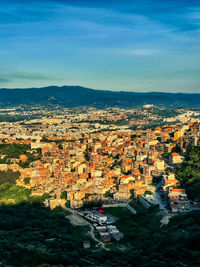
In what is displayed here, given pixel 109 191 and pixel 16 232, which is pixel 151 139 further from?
pixel 16 232

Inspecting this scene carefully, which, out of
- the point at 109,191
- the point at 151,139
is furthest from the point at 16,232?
the point at 151,139

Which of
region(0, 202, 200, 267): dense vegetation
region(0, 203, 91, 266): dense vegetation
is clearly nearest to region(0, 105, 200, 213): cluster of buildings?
region(0, 203, 91, 266): dense vegetation

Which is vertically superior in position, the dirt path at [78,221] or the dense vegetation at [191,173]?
the dense vegetation at [191,173]

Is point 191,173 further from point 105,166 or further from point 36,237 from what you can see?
point 36,237

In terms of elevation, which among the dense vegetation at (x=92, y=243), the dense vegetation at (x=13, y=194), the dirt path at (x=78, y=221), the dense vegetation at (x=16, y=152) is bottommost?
the dirt path at (x=78, y=221)

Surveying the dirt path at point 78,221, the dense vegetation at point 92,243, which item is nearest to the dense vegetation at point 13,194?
the dense vegetation at point 92,243

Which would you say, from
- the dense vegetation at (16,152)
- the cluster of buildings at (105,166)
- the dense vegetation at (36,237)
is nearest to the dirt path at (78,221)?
the dense vegetation at (36,237)

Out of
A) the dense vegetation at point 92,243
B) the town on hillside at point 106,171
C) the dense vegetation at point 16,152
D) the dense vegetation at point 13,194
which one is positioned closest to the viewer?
the dense vegetation at point 92,243

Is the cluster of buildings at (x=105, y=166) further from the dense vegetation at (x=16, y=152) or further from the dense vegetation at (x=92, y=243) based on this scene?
the dense vegetation at (x=92, y=243)

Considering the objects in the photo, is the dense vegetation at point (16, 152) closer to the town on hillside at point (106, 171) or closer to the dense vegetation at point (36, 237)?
the town on hillside at point (106, 171)

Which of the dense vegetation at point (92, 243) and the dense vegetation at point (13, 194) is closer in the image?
the dense vegetation at point (92, 243)

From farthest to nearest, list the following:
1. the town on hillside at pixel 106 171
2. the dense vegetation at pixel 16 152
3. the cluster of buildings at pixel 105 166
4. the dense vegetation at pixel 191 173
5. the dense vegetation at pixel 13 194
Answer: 1. the dense vegetation at pixel 16 152
2. the cluster of buildings at pixel 105 166
3. the dense vegetation at pixel 13 194
4. the dense vegetation at pixel 191 173
5. the town on hillside at pixel 106 171
